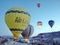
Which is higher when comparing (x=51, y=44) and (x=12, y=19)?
(x=12, y=19)

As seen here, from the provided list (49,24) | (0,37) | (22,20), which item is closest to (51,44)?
(0,37)

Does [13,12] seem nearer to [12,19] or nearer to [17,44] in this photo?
[12,19]

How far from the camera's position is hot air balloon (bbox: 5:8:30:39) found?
914 centimetres

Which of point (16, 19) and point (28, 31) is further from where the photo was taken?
point (28, 31)

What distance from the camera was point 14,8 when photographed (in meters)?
9.26

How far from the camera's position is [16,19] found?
9.18 meters

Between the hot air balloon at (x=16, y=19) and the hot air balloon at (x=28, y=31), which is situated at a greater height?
the hot air balloon at (x=16, y=19)

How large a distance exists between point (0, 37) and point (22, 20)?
27.1ft

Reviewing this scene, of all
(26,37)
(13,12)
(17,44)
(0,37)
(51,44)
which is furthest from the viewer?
(51,44)

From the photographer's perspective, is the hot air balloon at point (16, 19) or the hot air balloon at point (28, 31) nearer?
the hot air balloon at point (16, 19)

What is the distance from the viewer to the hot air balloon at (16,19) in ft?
30.0

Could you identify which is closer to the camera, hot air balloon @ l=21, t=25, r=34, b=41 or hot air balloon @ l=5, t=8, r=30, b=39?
hot air balloon @ l=5, t=8, r=30, b=39

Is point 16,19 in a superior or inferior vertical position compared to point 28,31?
superior

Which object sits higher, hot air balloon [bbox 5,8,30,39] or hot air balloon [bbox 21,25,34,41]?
hot air balloon [bbox 5,8,30,39]
